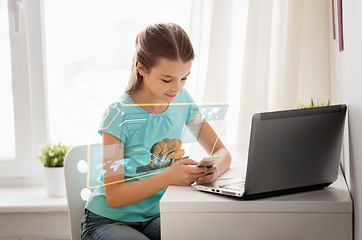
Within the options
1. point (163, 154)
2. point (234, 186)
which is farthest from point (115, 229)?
point (234, 186)

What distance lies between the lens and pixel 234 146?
5.21 ft

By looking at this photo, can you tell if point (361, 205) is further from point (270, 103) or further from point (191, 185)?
point (270, 103)

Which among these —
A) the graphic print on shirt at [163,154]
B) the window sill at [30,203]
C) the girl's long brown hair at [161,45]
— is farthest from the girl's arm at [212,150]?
the window sill at [30,203]

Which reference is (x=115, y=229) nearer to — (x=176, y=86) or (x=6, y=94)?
(x=176, y=86)

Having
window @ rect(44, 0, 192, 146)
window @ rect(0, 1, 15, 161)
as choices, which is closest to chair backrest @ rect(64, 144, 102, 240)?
window @ rect(44, 0, 192, 146)

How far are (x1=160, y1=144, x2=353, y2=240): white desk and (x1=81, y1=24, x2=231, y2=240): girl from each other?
150 millimetres

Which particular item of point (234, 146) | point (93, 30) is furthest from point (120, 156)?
point (93, 30)

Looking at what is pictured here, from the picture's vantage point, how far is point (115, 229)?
0.95m

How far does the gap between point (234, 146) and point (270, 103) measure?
0.26 metres

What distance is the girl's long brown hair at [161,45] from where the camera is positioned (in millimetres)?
911

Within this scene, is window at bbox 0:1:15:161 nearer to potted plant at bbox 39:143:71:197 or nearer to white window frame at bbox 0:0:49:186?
white window frame at bbox 0:0:49:186

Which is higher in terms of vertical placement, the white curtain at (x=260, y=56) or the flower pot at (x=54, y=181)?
the white curtain at (x=260, y=56)

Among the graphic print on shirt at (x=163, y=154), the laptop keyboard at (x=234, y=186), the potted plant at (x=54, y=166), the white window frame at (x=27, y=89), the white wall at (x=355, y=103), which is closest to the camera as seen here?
the white wall at (x=355, y=103)
